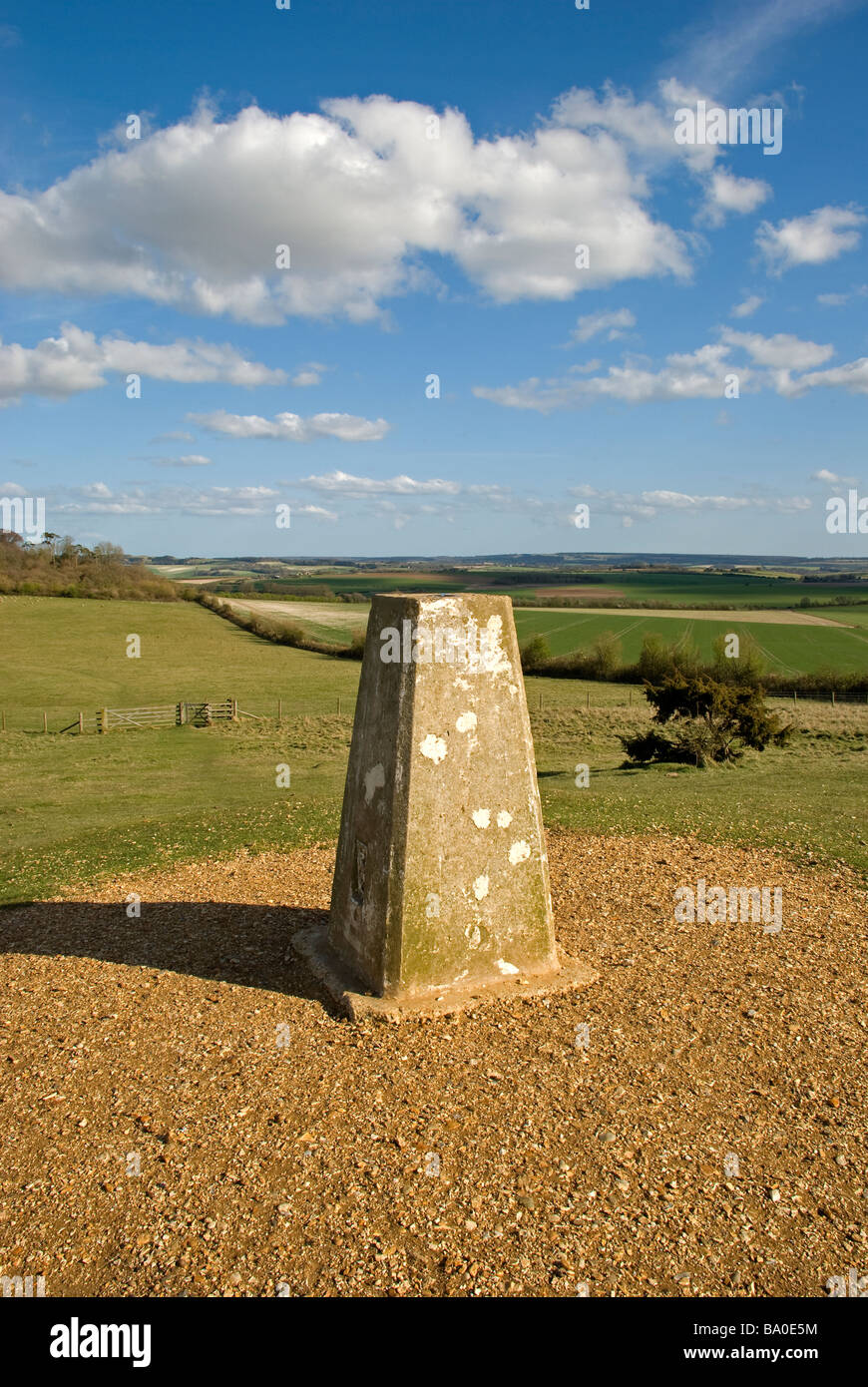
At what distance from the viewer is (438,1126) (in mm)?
6031

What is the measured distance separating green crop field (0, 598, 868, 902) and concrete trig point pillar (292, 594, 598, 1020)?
6.05 meters

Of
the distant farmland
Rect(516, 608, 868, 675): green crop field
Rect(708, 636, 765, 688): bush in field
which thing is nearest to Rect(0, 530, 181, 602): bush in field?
the distant farmland

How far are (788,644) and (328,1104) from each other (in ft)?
211

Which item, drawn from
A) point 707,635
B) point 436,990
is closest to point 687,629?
point 707,635

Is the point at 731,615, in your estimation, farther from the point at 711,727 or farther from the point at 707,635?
the point at 711,727

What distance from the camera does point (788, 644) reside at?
6369cm

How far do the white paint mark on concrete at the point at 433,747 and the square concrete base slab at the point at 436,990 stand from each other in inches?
84.7

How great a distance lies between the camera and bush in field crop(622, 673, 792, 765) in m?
23.6

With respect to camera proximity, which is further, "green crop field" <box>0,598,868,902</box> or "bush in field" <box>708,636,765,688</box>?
"bush in field" <box>708,636,765,688</box>

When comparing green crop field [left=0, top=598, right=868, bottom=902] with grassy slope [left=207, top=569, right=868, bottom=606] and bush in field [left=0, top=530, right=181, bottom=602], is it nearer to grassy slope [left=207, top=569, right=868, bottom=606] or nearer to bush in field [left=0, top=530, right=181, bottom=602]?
bush in field [left=0, top=530, right=181, bottom=602]

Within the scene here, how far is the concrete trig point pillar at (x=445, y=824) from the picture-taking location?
7.49 metres

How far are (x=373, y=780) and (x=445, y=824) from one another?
820 mm

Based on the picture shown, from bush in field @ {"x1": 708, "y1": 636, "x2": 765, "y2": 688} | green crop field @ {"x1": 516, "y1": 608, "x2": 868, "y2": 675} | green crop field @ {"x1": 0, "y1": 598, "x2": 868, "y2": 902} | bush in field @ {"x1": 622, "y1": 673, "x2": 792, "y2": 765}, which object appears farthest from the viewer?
green crop field @ {"x1": 516, "y1": 608, "x2": 868, "y2": 675}

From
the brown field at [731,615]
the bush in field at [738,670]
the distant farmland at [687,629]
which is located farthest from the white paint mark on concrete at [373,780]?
the brown field at [731,615]
